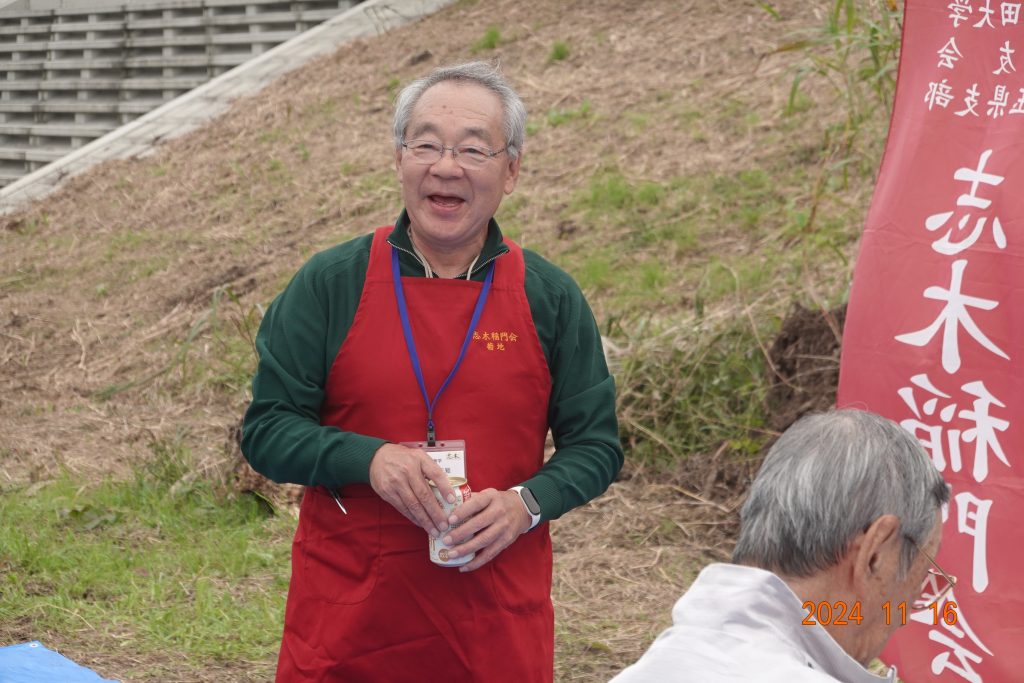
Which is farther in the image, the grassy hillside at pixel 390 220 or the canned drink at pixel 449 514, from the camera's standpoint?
the grassy hillside at pixel 390 220

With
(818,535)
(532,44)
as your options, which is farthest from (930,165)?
(532,44)

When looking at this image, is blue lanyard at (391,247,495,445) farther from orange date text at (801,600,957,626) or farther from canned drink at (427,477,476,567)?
orange date text at (801,600,957,626)

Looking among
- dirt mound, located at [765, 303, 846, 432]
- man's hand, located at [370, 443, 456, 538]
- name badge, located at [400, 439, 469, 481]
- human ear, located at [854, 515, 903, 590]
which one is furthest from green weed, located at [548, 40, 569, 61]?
human ear, located at [854, 515, 903, 590]

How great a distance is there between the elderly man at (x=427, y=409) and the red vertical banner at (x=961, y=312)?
98 cm

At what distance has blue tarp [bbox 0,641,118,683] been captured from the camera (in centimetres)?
237

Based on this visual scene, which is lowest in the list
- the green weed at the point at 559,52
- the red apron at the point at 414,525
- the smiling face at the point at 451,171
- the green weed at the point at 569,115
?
the red apron at the point at 414,525

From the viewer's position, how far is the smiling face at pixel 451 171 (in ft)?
8.24

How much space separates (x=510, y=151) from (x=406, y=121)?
8.9 inches

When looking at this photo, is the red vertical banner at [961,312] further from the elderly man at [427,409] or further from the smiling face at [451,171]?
the smiling face at [451,171]

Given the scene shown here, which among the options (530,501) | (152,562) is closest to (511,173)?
(530,501)

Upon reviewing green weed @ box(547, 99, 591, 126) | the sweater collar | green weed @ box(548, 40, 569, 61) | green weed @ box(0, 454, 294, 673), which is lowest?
green weed @ box(0, 454, 294, 673)

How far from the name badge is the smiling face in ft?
1.34

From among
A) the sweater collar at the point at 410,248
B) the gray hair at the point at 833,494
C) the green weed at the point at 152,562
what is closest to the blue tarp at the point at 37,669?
the sweater collar at the point at 410,248

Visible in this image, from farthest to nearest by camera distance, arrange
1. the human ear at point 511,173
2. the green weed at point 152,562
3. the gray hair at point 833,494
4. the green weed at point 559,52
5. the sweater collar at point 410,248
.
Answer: the green weed at point 559,52
the green weed at point 152,562
the human ear at point 511,173
the sweater collar at point 410,248
the gray hair at point 833,494
